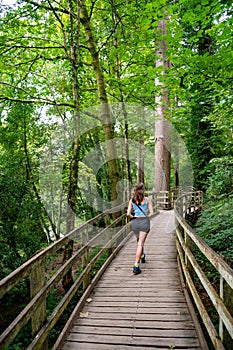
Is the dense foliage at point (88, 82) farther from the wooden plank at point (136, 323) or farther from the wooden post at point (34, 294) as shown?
the wooden post at point (34, 294)

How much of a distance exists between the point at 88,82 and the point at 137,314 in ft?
34.2

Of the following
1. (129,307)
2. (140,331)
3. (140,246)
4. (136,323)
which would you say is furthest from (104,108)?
(140,331)

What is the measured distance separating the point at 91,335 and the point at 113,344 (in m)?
0.37

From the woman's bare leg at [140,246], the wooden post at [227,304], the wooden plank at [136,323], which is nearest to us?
the wooden post at [227,304]

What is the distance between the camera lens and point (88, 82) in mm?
12258

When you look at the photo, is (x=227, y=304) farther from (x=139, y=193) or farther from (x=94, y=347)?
(x=139, y=193)

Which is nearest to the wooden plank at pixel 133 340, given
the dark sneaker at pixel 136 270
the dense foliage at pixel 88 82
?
the dark sneaker at pixel 136 270

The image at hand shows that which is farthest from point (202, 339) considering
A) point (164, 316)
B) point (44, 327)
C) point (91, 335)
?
point (44, 327)

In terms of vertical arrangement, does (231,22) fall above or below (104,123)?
above

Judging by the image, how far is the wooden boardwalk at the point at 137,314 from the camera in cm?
328

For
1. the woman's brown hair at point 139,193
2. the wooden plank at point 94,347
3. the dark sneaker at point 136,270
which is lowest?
the wooden plank at point 94,347

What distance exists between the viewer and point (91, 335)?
3514 millimetres

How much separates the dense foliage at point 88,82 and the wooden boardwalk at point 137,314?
2.21 meters

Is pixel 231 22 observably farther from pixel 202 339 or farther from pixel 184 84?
pixel 202 339
